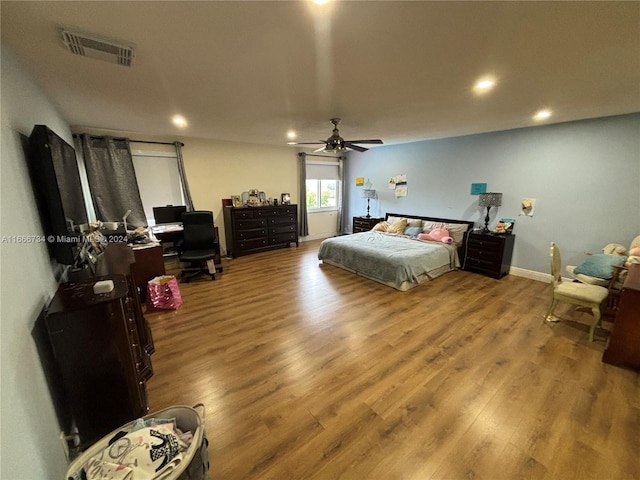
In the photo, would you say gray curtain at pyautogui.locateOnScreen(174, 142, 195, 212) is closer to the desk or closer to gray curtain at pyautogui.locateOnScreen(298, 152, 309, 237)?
the desk

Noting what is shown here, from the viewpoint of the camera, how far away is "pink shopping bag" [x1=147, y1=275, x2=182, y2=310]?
2973 millimetres

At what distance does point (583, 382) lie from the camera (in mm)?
1909

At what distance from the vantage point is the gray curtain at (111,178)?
3.84m

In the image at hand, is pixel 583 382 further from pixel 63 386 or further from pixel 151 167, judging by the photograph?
pixel 151 167

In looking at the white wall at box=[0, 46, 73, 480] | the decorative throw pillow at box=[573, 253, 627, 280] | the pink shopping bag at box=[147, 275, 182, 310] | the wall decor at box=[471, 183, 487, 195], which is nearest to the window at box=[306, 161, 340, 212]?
the wall decor at box=[471, 183, 487, 195]

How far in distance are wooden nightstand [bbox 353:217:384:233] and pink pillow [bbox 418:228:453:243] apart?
4.86 ft

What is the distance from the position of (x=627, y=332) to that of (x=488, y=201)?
8.17 feet

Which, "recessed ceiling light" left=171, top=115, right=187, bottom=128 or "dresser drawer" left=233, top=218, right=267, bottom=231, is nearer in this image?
"recessed ceiling light" left=171, top=115, right=187, bottom=128

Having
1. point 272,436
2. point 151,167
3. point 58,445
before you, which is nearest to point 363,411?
point 272,436

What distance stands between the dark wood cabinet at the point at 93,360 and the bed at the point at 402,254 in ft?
9.93

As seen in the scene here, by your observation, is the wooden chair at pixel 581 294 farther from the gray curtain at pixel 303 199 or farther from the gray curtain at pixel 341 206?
the gray curtain at pixel 341 206

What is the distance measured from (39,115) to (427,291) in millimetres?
4436

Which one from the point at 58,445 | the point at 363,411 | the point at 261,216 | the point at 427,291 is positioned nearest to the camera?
the point at 58,445

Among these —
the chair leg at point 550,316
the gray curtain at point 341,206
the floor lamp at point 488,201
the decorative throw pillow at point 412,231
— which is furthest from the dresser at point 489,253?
the gray curtain at point 341,206
